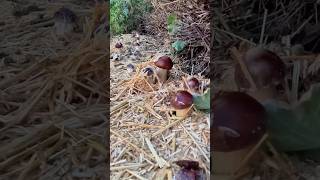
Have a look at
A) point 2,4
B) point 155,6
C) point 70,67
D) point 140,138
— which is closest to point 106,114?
point 140,138

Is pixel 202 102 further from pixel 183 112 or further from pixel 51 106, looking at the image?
pixel 51 106

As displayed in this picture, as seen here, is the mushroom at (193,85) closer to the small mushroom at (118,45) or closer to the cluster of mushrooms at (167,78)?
the cluster of mushrooms at (167,78)

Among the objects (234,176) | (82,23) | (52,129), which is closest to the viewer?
(234,176)

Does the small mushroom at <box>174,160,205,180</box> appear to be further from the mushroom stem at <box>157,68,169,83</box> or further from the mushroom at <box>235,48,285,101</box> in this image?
the mushroom stem at <box>157,68,169,83</box>

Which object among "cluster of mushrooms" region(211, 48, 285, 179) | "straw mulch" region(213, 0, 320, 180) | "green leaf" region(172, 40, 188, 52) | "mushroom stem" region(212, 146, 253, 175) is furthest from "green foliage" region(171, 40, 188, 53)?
"mushroom stem" region(212, 146, 253, 175)

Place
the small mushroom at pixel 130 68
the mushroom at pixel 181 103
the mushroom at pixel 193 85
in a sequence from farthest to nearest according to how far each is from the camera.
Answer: the small mushroom at pixel 130 68, the mushroom at pixel 193 85, the mushroom at pixel 181 103

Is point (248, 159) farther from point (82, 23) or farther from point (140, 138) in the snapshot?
point (82, 23)

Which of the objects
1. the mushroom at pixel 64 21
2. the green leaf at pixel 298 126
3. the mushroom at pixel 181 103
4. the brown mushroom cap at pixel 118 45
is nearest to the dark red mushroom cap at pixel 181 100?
the mushroom at pixel 181 103
